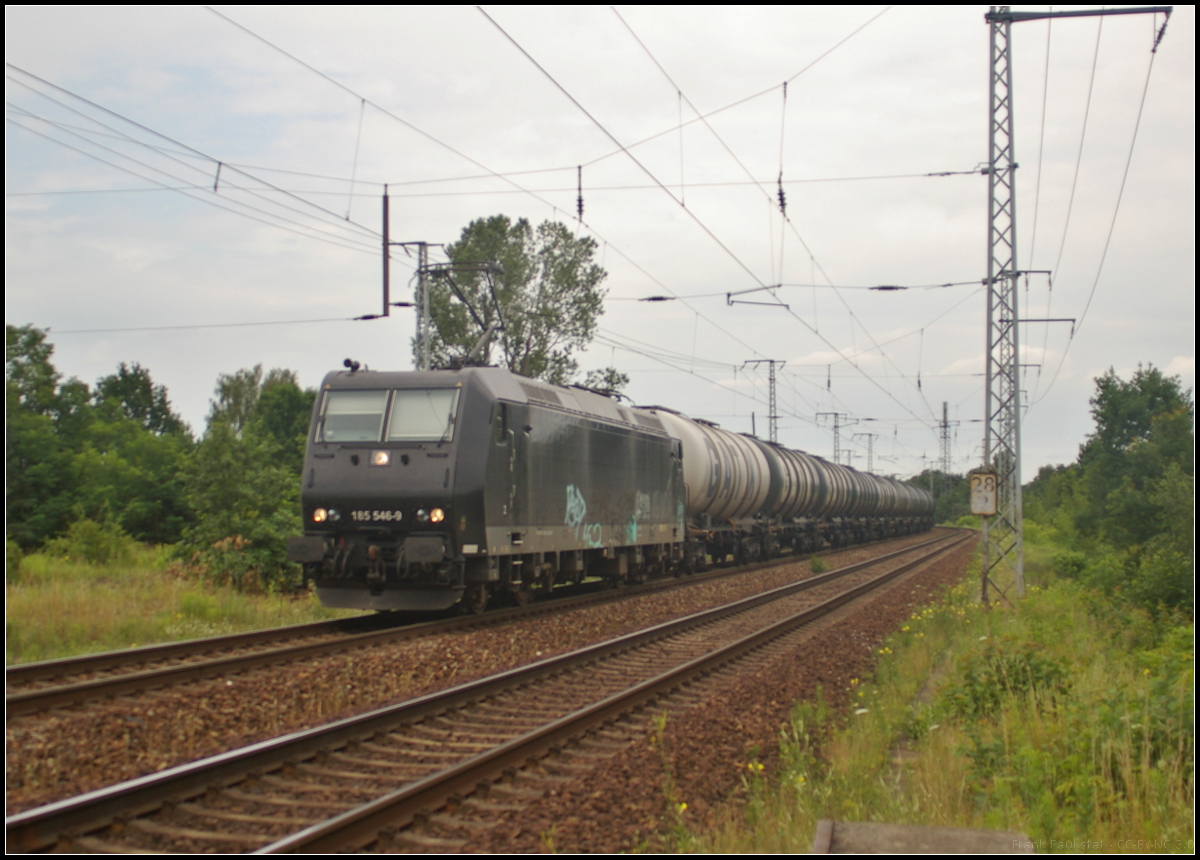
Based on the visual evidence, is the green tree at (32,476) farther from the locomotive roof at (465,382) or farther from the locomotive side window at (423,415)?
the locomotive side window at (423,415)

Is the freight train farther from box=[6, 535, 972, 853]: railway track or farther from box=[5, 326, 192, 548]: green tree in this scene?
box=[5, 326, 192, 548]: green tree

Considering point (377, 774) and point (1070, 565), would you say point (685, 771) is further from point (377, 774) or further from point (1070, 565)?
point (1070, 565)

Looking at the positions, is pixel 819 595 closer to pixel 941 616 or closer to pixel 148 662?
pixel 941 616

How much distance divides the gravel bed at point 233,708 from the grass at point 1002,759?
3510 millimetres

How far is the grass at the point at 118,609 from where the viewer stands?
11.2 metres

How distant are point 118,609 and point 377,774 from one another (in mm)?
7723

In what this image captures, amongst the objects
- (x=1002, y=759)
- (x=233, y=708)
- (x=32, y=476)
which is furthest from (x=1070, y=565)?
(x=32, y=476)

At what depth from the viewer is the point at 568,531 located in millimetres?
16125

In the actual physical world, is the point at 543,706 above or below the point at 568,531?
below

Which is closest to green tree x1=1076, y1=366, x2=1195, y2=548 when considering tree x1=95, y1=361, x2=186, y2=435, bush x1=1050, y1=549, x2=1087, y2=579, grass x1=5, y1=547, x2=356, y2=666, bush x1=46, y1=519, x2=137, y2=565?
bush x1=1050, y1=549, x2=1087, y2=579

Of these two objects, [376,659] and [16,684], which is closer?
[16,684]

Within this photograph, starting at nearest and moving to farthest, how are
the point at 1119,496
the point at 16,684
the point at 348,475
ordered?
1. the point at 16,684
2. the point at 348,475
3. the point at 1119,496

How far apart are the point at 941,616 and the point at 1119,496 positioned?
14.8 meters

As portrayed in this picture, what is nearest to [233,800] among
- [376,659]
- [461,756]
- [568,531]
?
[461,756]
